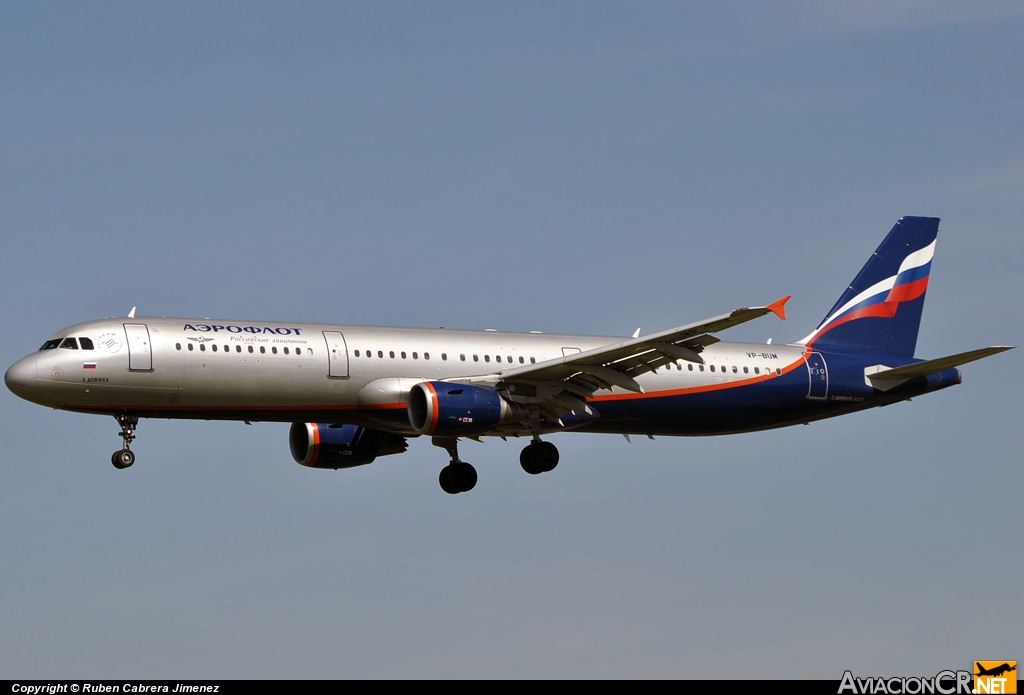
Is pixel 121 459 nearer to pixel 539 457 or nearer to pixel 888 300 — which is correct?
pixel 539 457

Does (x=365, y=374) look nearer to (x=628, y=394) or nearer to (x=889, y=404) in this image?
(x=628, y=394)

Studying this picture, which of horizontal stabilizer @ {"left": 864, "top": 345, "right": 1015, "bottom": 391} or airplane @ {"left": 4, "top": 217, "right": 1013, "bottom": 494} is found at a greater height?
horizontal stabilizer @ {"left": 864, "top": 345, "right": 1015, "bottom": 391}

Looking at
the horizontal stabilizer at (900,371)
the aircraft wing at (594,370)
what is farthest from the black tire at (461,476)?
the horizontal stabilizer at (900,371)

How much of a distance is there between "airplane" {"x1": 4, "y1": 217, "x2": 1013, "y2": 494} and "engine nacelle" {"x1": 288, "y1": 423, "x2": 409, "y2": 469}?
5 cm

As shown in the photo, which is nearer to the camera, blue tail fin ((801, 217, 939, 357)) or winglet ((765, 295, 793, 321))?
winglet ((765, 295, 793, 321))

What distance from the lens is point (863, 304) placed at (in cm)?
6088

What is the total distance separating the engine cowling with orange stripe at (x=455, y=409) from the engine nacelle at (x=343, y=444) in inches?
233

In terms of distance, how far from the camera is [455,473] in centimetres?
5669

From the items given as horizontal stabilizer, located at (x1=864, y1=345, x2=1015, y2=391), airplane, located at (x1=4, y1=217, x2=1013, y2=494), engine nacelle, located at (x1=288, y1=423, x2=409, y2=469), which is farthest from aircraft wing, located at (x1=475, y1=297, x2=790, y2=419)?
horizontal stabilizer, located at (x1=864, y1=345, x2=1015, y2=391)

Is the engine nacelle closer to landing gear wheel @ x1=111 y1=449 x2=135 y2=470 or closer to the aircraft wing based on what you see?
the aircraft wing

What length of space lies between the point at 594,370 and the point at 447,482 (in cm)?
818

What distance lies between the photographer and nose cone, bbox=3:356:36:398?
160ft

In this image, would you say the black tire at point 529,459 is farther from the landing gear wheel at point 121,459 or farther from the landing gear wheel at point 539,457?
the landing gear wheel at point 121,459

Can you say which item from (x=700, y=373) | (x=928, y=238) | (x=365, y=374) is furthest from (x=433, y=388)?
(x=928, y=238)
